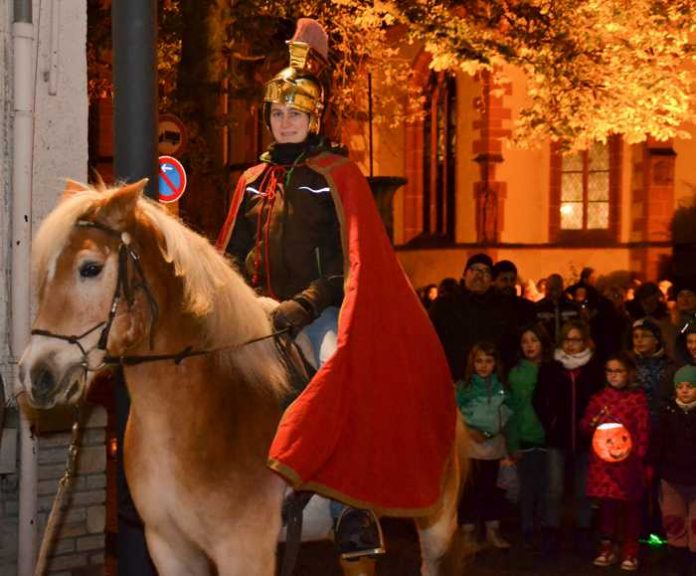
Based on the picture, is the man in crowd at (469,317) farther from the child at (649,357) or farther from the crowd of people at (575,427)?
the child at (649,357)

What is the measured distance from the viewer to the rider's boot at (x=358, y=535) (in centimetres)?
580

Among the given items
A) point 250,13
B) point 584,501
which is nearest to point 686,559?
point 584,501

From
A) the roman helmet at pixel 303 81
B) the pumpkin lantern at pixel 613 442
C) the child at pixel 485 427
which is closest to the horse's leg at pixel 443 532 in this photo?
the roman helmet at pixel 303 81

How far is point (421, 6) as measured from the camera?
17578 mm

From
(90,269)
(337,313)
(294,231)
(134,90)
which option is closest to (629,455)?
(337,313)

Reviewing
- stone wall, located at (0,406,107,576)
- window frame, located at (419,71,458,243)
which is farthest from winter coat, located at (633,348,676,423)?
window frame, located at (419,71,458,243)

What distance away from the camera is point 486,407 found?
1039 centimetres

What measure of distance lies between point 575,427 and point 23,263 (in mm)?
4727

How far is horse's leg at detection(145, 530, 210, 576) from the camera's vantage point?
5398mm

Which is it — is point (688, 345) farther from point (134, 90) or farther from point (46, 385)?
point (46, 385)

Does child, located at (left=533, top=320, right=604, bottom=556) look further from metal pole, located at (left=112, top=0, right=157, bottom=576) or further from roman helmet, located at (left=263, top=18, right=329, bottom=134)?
roman helmet, located at (left=263, top=18, right=329, bottom=134)

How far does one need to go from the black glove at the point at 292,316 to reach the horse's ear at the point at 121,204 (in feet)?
2.84

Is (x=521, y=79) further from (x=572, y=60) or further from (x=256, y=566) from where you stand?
(x=256, y=566)

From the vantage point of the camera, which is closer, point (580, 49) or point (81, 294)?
point (81, 294)
